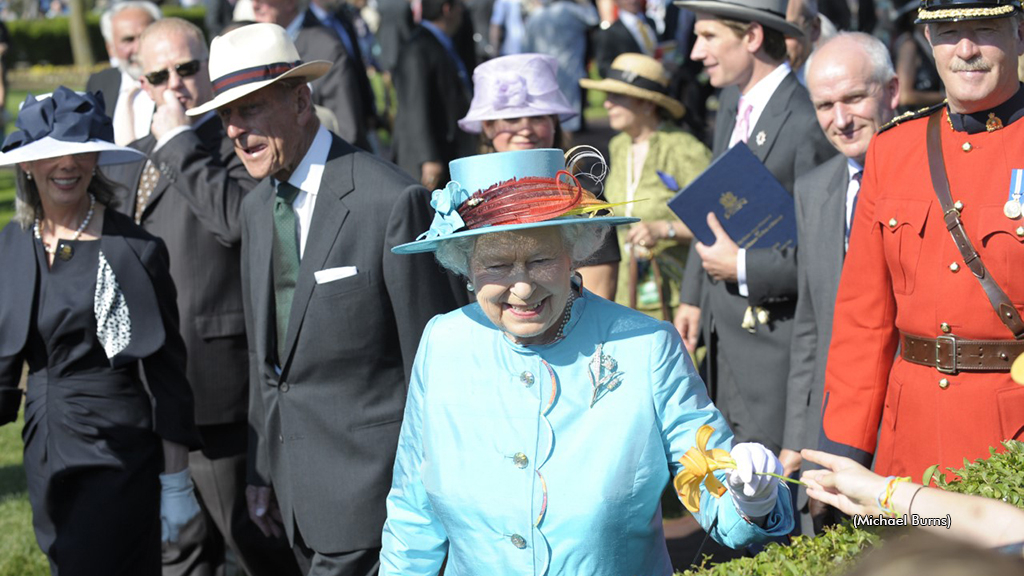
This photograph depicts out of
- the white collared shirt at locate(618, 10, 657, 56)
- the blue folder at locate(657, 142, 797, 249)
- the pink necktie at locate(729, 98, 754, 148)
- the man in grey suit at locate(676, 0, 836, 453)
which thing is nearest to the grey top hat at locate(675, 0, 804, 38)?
the man in grey suit at locate(676, 0, 836, 453)

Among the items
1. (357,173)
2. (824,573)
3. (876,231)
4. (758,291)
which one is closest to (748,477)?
(824,573)

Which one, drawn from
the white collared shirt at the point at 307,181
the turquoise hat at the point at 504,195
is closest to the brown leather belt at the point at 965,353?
the turquoise hat at the point at 504,195

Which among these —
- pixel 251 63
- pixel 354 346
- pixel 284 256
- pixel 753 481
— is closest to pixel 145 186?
pixel 251 63

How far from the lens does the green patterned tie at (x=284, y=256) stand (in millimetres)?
4258

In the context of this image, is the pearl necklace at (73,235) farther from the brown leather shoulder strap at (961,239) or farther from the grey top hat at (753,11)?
the brown leather shoulder strap at (961,239)

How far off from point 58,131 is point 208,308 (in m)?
1.02

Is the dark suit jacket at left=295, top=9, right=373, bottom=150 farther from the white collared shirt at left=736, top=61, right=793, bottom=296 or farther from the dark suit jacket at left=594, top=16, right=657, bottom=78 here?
the dark suit jacket at left=594, top=16, right=657, bottom=78

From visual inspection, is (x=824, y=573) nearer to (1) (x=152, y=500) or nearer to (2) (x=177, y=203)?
(1) (x=152, y=500)

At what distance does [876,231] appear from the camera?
376 centimetres

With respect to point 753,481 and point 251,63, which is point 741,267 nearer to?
point 251,63

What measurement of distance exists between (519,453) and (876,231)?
1.44 m

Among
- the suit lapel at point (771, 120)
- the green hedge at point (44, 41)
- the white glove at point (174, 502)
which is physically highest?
the suit lapel at point (771, 120)

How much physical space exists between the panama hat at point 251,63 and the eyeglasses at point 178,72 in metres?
1.05

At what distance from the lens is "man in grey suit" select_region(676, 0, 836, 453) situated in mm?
4945
